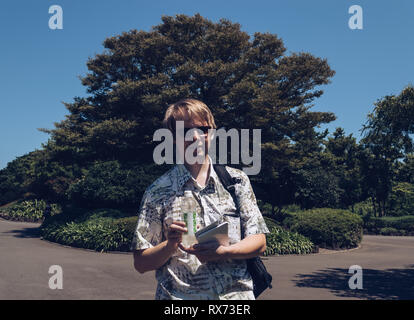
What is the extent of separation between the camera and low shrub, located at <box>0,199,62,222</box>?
29.3m

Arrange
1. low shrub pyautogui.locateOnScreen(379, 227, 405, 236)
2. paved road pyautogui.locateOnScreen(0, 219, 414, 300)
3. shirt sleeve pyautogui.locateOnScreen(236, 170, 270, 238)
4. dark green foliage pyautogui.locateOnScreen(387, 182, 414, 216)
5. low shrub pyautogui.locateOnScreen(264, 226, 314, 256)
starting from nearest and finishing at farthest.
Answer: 1. shirt sleeve pyautogui.locateOnScreen(236, 170, 270, 238)
2. paved road pyautogui.locateOnScreen(0, 219, 414, 300)
3. low shrub pyautogui.locateOnScreen(264, 226, 314, 256)
4. low shrub pyautogui.locateOnScreen(379, 227, 405, 236)
5. dark green foliage pyautogui.locateOnScreen(387, 182, 414, 216)

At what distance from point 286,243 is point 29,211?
21.6m

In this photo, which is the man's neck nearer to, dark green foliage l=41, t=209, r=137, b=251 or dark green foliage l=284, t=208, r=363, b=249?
dark green foliage l=41, t=209, r=137, b=251

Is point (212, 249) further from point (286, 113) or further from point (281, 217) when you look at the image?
point (286, 113)

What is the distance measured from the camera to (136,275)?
10.2 m

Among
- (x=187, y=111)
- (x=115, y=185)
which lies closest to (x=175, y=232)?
(x=187, y=111)

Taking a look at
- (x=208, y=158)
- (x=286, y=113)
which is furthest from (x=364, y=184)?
(x=208, y=158)

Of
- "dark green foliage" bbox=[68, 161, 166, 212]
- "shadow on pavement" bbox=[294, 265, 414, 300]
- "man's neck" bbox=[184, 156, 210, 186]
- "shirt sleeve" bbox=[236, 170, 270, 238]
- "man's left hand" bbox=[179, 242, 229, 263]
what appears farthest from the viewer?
"dark green foliage" bbox=[68, 161, 166, 212]

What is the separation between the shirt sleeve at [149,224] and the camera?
2098 mm

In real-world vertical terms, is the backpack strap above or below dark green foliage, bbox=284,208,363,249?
above

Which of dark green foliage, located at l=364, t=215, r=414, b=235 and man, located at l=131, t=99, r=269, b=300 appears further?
dark green foliage, located at l=364, t=215, r=414, b=235

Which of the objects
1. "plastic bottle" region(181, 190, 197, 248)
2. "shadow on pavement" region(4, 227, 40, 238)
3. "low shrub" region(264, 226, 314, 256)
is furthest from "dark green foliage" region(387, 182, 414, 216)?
"plastic bottle" region(181, 190, 197, 248)

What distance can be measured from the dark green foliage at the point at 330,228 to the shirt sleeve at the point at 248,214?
16458mm

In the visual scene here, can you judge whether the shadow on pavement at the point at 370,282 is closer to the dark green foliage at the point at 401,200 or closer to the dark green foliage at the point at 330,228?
the dark green foliage at the point at 330,228
